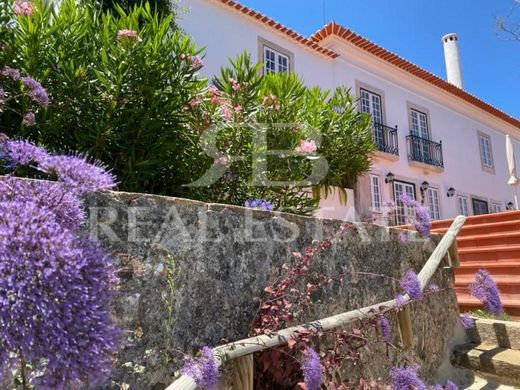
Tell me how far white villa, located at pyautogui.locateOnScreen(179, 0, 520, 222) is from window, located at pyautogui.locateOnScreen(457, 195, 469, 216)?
0.04 metres

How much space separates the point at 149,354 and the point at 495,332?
334 cm

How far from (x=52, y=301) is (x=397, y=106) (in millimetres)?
12865

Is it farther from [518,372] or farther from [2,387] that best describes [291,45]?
[2,387]

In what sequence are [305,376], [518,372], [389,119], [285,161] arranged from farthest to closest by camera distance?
[389,119] → [285,161] → [518,372] → [305,376]

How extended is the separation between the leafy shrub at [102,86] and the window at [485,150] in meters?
15.9

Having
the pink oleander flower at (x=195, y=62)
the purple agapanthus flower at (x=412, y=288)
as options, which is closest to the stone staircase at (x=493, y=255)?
the purple agapanthus flower at (x=412, y=288)

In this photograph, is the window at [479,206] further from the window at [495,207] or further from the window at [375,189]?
the window at [375,189]

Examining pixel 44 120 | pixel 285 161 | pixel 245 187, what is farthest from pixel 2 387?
pixel 285 161

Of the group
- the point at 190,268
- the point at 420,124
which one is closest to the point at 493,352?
the point at 190,268

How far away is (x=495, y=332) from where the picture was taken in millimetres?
3760

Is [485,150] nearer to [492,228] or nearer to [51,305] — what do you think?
[492,228]

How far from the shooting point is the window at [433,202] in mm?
13211

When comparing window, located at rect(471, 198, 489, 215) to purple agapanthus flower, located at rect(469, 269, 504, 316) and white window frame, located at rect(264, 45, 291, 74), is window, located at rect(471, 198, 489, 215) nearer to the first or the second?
white window frame, located at rect(264, 45, 291, 74)

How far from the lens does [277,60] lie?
31.3 feet
